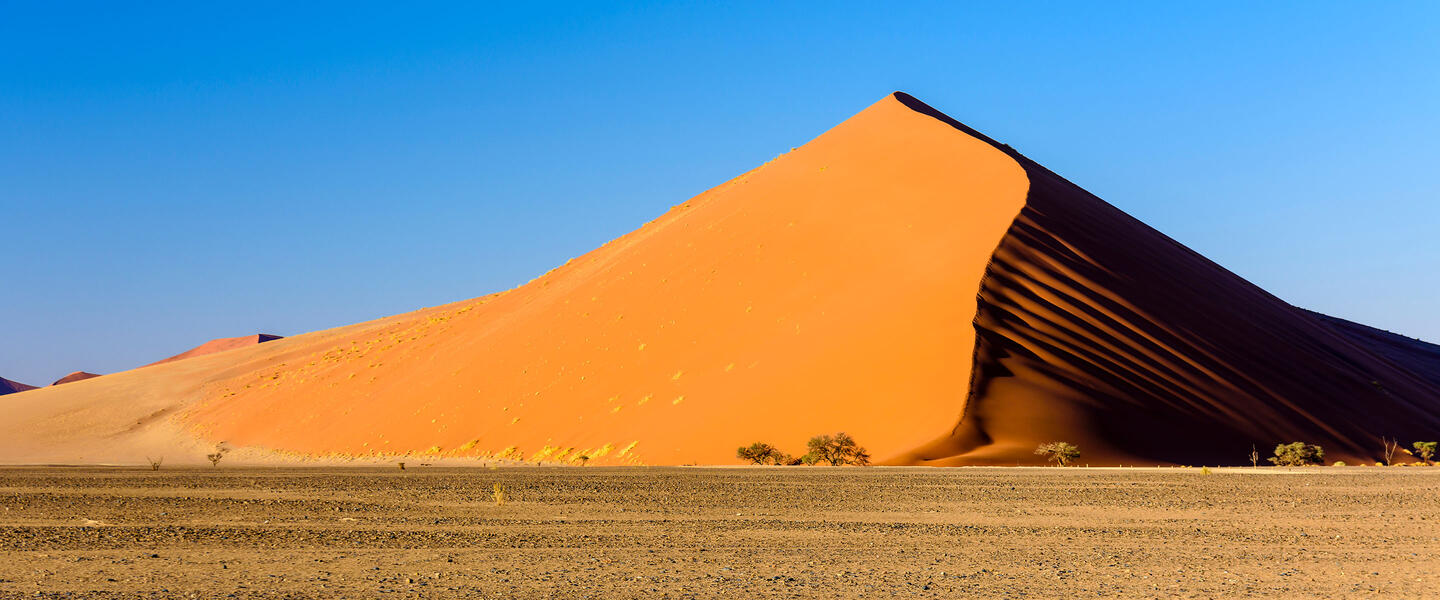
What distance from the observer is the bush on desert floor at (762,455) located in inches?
1030

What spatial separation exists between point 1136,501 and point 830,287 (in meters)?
20.4

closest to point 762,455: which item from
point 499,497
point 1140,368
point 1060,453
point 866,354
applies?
point 866,354

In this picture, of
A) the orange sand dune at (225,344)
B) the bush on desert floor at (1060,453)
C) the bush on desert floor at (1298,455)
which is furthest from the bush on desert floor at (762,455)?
the orange sand dune at (225,344)

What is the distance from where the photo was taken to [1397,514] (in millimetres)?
14000

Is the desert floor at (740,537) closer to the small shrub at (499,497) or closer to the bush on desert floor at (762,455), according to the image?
the small shrub at (499,497)

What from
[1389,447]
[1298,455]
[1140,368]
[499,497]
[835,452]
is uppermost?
[1140,368]

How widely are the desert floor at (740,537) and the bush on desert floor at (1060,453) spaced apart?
300 centimetres

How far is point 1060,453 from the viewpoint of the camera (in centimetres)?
2344

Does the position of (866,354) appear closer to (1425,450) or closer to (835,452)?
(835,452)

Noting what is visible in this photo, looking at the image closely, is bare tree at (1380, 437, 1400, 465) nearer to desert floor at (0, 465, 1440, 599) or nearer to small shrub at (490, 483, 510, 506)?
desert floor at (0, 465, 1440, 599)

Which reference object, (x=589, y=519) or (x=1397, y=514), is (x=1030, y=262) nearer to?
(x=1397, y=514)

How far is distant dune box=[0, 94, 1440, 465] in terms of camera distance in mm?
26984

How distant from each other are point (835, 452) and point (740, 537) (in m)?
13.7

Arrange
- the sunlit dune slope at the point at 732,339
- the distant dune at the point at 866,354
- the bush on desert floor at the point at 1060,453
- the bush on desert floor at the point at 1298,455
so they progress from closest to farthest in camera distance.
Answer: the bush on desert floor at the point at 1060,453
the bush on desert floor at the point at 1298,455
the distant dune at the point at 866,354
the sunlit dune slope at the point at 732,339
